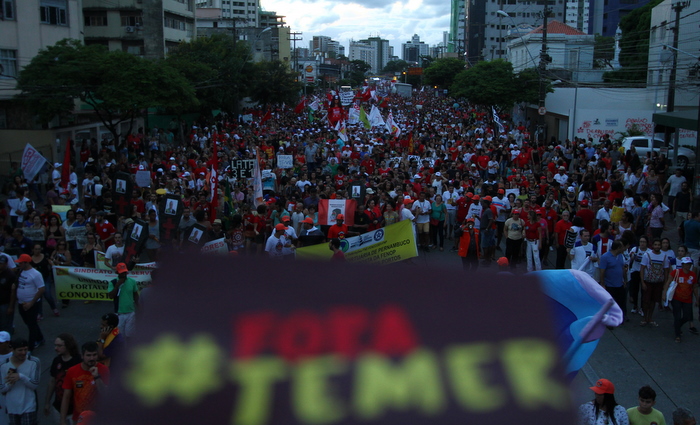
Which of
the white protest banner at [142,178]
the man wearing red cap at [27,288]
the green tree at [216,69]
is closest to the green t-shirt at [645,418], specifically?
the man wearing red cap at [27,288]

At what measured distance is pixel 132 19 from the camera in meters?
45.7

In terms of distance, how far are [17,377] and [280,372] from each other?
15.1 feet

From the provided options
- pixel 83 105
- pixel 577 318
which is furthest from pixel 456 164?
pixel 83 105

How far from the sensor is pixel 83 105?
3300 cm

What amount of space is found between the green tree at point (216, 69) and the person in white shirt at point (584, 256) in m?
29.9

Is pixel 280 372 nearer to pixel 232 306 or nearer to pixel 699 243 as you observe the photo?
pixel 232 306

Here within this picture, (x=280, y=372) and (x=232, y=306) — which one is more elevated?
(x=232, y=306)

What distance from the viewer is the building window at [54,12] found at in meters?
29.9

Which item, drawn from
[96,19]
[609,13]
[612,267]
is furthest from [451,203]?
[609,13]

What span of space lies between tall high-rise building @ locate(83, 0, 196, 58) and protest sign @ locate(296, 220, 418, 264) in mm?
38935

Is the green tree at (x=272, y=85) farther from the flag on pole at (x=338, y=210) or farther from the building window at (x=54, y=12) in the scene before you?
the flag on pole at (x=338, y=210)

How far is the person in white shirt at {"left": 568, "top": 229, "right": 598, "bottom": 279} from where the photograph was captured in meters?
9.55

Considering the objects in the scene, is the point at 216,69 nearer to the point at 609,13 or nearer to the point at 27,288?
the point at 27,288

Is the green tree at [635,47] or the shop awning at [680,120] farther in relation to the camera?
the green tree at [635,47]
